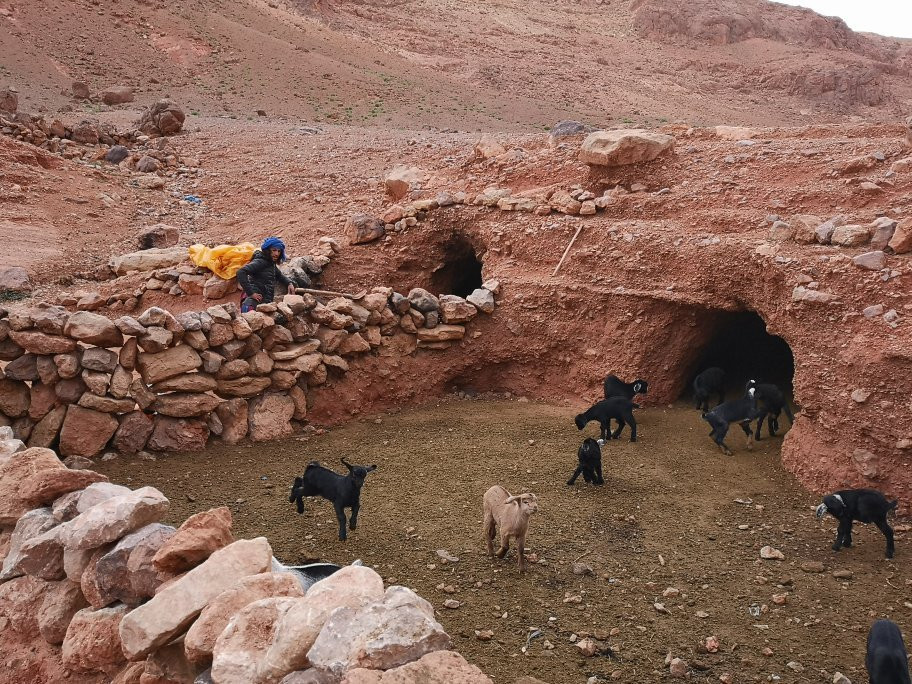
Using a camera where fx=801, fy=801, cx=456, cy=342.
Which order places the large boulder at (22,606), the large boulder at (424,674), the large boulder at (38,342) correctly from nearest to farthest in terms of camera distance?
the large boulder at (424,674) < the large boulder at (22,606) < the large boulder at (38,342)

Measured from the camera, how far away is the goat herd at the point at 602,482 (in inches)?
170

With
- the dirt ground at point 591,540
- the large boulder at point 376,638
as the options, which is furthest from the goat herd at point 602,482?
the large boulder at point 376,638

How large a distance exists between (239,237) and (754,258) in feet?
29.8

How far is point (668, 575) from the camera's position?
225 inches

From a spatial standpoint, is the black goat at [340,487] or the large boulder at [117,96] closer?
the black goat at [340,487]

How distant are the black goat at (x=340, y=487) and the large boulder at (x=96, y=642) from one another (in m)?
2.05

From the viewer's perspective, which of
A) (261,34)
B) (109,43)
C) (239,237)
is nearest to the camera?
(239,237)

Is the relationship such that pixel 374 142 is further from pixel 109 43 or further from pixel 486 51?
pixel 486 51

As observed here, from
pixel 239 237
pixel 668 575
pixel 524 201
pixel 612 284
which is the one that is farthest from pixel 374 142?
pixel 668 575

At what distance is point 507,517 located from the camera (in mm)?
5617

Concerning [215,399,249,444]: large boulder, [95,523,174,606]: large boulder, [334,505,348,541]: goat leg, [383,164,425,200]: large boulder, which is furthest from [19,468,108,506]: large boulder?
[383,164,425,200]: large boulder

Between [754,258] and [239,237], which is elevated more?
[754,258]

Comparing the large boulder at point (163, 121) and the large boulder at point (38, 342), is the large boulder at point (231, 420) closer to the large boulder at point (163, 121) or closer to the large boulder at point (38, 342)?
the large boulder at point (38, 342)

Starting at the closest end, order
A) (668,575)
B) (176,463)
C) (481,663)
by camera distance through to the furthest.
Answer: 1. (481,663)
2. (668,575)
3. (176,463)
